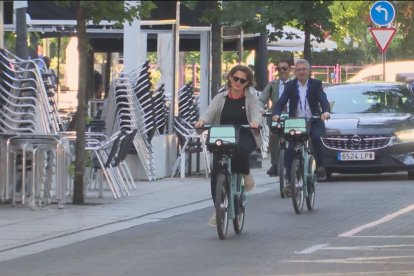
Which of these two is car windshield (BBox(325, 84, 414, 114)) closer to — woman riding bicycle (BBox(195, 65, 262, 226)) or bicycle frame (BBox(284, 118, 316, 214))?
bicycle frame (BBox(284, 118, 316, 214))

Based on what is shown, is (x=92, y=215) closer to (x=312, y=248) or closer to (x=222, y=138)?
(x=222, y=138)

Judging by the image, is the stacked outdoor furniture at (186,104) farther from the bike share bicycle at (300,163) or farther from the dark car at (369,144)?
the bike share bicycle at (300,163)

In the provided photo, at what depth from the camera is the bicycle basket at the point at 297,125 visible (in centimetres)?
1436

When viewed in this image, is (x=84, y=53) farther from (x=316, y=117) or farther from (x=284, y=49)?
(x=284, y=49)

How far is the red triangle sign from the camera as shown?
91.0 feet

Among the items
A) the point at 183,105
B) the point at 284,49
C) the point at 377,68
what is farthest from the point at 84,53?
the point at 377,68

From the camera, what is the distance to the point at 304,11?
43.1 feet

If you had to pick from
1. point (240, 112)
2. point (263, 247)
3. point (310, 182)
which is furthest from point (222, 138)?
point (310, 182)

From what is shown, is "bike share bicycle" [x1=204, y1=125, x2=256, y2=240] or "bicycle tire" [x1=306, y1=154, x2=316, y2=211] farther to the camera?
"bicycle tire" [x1=306, y1=154, x2=316, y2=211]

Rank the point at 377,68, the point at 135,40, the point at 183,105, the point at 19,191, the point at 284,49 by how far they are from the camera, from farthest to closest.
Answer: the point at 377,68 < the point at 284,49 < the point at 183,105 < the point at 135,40 < the point at 19,191

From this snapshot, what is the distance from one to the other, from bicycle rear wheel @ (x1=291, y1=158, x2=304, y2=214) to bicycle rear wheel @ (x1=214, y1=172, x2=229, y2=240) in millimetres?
2109

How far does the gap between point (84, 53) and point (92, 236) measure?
3.21 metres

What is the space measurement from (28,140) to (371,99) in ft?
22.3

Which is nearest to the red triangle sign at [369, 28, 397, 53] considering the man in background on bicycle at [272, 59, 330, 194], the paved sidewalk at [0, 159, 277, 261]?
the paved sidewalk at [0, 159, 277, 261]
